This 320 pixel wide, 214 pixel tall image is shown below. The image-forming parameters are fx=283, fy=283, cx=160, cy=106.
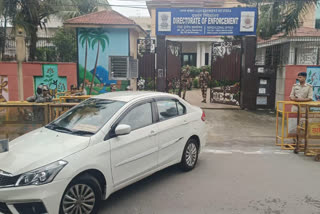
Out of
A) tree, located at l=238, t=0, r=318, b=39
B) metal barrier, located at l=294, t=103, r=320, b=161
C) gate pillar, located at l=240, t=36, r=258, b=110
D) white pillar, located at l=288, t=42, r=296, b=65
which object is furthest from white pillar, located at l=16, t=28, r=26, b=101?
white pillar, located at l=288, t=42, r=296, b=65

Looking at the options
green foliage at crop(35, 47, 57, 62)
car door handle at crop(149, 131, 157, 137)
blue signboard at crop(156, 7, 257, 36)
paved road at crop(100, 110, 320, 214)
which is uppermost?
blue signboard at crop(156, 7, 257, 36)

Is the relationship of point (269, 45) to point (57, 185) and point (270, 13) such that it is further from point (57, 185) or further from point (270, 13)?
point (57, 185)

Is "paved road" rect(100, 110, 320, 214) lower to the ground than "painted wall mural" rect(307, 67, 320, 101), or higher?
lower

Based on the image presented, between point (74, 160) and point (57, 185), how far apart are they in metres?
0.35

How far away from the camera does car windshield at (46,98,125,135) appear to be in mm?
4055

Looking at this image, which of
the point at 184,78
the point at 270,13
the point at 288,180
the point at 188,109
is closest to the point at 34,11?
the point at 184,78

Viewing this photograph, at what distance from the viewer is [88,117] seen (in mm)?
4355

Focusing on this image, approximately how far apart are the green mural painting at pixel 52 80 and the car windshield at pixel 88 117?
782cm

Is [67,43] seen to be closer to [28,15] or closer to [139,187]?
[28,15]

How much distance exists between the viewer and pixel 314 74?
11836 millimetres

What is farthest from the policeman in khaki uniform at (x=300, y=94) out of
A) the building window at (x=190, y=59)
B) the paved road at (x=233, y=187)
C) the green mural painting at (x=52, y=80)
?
the building window at (x=190, y=59)

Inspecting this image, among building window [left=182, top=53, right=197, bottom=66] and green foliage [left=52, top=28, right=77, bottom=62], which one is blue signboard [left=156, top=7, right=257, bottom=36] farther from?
building window [left=182, top=53, right=197, bottom=66]

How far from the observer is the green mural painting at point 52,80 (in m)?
12.0

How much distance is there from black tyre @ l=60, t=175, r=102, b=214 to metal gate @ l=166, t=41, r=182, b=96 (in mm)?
9551
